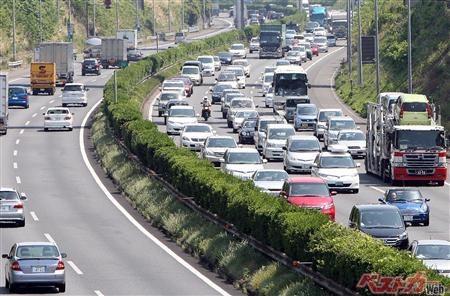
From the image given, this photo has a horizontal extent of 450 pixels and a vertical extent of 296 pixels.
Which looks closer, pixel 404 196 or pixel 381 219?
pixel 381 219

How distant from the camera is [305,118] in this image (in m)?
88.6

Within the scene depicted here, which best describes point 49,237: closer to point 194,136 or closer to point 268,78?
point 194,136

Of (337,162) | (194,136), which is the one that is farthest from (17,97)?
(337,162)

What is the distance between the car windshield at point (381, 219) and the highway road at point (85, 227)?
16.4ft

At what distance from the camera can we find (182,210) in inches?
2088

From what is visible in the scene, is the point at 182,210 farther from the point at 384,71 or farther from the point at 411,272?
the point at 384,71

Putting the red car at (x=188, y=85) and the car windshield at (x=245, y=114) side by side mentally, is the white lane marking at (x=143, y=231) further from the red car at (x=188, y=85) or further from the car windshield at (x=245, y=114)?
the red car at (x=188, y=85)

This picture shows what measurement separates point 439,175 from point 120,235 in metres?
17.5

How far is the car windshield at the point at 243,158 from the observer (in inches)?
2483

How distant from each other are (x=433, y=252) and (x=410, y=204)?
14033 millimetres

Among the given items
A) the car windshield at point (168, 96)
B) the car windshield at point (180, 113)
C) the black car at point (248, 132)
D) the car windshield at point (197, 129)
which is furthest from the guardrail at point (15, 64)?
the car windshield at point (197, 129)

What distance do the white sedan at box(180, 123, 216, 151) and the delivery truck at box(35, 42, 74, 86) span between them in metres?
51.2

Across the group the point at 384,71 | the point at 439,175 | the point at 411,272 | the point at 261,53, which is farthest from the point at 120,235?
the point at 261,53

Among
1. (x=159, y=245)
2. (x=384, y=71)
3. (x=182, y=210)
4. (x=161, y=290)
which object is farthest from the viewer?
(x=384, y=71)
